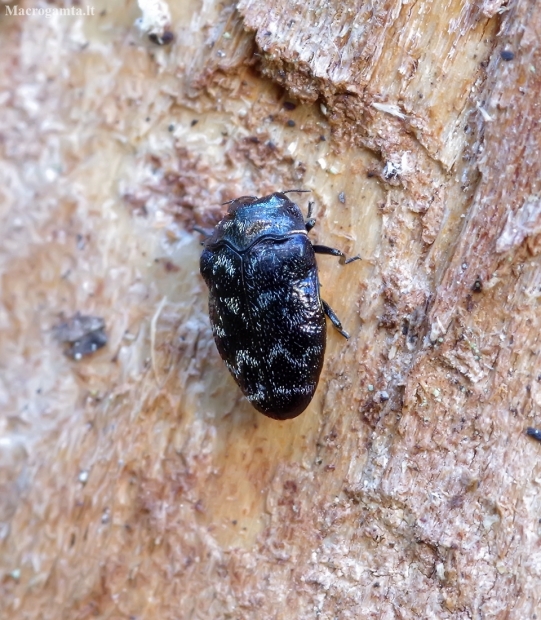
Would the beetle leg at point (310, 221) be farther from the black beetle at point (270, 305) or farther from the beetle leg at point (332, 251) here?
the beetle leg at point (332, 251)

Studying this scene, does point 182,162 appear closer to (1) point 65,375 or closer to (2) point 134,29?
(2) point 134,29

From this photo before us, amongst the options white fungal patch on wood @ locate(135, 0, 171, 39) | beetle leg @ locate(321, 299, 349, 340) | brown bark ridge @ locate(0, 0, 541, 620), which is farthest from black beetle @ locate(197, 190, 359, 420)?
white fungal patch on wood @ locate(135, 0, 171, 39)

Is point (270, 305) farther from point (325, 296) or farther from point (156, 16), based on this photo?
point (156, 16)

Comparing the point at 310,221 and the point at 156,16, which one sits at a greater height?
the point at 156,16

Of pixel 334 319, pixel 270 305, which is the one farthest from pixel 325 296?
pixel 270 305

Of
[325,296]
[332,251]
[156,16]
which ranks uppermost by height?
[156,16]

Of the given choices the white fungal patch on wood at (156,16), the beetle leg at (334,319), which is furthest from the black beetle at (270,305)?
the white fungal patch on wood at (156,16)

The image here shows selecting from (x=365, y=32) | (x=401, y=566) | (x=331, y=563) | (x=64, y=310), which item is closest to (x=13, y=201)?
(x=64, y=310)
